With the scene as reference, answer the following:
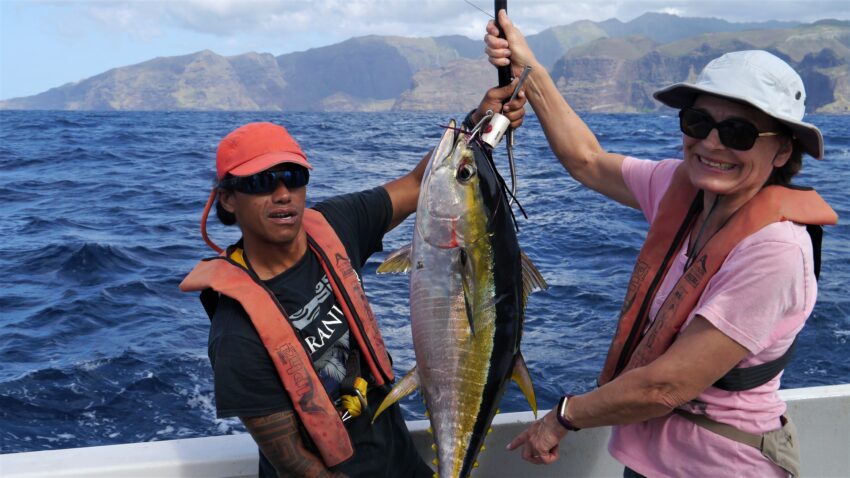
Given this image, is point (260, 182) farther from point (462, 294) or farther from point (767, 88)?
point (767, 88)

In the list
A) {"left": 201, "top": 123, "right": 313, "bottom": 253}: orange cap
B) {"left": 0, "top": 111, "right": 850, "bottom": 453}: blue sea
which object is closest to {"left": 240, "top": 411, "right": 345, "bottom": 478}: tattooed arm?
{"left": 201, "top": 123, "right": 313, "bottom": 253}: orange cap

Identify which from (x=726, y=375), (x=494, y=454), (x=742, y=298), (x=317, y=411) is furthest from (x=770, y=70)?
(x=494, y=454)

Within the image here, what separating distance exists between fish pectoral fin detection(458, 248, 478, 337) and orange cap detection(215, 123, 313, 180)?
716 mm

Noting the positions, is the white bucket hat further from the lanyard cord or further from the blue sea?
the blue sea

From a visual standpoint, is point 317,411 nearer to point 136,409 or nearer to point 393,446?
point 393,446

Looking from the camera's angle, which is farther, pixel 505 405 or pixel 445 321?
pixel 505 405

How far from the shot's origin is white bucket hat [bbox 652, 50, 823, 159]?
2.31 metres

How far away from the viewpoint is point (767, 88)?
2.32 m

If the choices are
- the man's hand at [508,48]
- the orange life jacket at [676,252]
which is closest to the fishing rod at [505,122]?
→ the man's hand at [508,48]

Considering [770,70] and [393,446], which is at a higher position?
[770,70]

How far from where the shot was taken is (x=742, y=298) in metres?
2.29

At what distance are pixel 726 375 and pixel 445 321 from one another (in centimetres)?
98

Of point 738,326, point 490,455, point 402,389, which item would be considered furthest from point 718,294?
point 490,455

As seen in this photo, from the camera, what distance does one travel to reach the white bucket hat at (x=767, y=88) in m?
2.31
